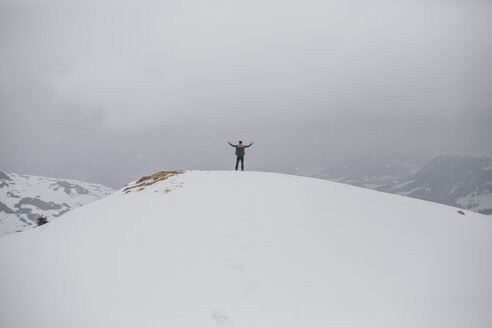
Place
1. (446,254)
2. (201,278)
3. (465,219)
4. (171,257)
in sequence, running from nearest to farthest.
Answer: (201,278)
(171,257)
(446,254)
(465,219)

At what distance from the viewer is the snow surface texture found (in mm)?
7773

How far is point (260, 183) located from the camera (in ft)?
61.2

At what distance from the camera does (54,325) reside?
24.1 feet

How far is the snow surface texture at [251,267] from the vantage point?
25.5 ft

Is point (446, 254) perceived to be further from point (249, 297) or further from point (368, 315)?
point (249, 297)

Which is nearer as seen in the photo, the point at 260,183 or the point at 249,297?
the point at 249,297

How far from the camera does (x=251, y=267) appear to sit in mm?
9719

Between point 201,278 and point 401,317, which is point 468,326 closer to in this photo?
point 401,317

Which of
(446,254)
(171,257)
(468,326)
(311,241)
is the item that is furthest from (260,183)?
(468,326)

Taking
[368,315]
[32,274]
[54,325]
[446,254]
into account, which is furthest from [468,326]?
[32,274]

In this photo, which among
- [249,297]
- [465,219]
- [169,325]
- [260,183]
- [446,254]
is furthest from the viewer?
[260,183]

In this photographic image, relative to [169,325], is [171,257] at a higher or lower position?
higher

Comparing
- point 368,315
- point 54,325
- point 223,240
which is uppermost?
point 223,240

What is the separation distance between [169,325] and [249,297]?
2620 mm
